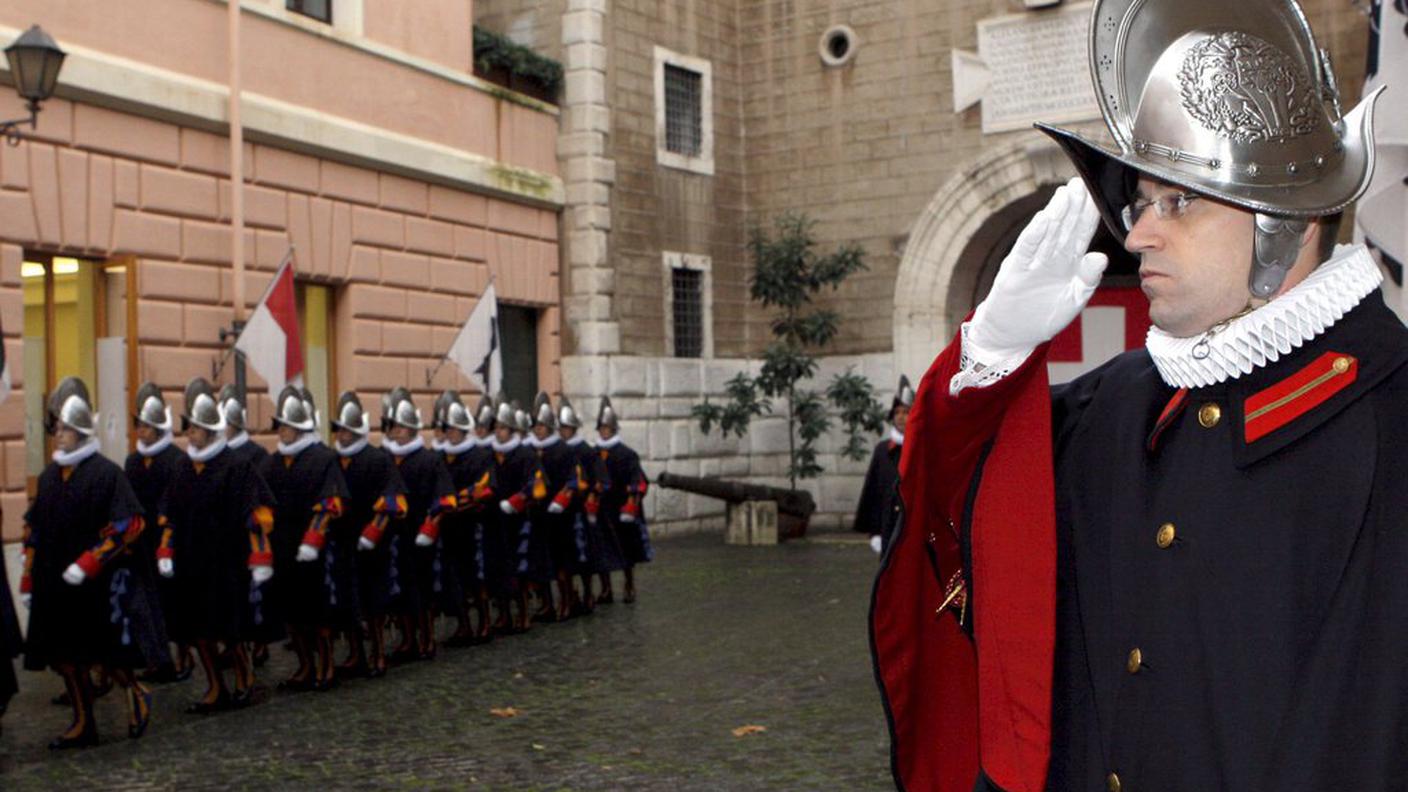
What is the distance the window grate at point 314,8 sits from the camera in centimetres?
1652

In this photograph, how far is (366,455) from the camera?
11445 millimetres

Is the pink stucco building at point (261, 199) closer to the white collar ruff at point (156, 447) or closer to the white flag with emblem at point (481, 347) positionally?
the white flag with emblem at point (481, 347)

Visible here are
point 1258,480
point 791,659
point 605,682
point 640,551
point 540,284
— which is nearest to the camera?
point 1258,480

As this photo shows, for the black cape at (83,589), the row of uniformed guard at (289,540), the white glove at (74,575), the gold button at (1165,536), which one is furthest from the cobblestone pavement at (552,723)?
the gold button at (1165,536)

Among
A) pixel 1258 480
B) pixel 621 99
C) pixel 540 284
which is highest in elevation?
pixel 621 99

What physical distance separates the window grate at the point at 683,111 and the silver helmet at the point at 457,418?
984 centimetres

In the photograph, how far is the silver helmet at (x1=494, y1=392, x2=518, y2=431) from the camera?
13.9 metres

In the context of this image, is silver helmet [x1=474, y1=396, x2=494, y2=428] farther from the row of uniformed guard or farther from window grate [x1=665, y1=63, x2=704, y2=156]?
window grate [x1=665, y1=63, x2=704, y2=156]

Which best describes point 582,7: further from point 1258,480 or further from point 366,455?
point 1258,480

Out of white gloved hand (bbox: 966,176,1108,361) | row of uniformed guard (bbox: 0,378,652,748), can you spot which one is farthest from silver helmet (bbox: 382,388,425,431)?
white gloved hand (bbox: 966,176,1108,361)

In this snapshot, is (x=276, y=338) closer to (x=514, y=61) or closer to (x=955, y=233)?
(x=514, y=61)

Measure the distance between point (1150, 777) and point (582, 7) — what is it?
19.1 m

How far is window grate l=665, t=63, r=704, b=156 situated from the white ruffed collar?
20181mm

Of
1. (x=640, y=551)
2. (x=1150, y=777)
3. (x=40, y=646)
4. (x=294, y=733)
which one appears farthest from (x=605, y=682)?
(x=1150, y=777)
